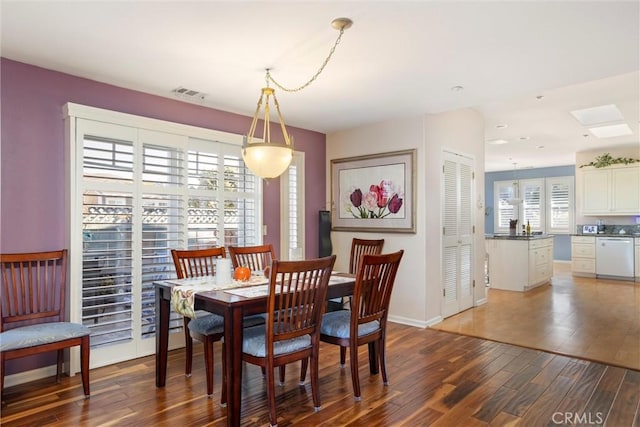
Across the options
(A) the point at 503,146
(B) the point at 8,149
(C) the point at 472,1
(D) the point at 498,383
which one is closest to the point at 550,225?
(A) the point at 503,146

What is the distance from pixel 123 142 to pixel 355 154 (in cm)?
274

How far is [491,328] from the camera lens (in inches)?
168

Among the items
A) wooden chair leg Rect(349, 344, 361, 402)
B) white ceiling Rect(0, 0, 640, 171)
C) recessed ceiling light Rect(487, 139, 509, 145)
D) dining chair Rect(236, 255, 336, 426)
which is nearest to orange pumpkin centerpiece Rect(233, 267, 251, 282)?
dining chair Rect(236, 255, 336, 426)

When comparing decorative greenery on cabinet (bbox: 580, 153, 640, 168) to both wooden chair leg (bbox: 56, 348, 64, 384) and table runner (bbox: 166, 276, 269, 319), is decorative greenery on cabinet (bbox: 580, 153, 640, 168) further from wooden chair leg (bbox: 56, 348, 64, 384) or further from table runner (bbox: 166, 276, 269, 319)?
wooden chair leg (bbox: 56, 348, 64, 384)

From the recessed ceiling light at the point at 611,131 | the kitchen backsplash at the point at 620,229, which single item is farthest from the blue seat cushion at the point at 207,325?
the kitchen backsplash at the point at 620,229

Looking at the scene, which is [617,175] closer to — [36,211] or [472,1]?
[472,1]

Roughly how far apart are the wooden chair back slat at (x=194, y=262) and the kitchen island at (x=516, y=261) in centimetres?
495

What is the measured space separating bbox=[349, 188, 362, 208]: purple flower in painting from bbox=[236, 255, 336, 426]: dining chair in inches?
103

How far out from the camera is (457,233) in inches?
194

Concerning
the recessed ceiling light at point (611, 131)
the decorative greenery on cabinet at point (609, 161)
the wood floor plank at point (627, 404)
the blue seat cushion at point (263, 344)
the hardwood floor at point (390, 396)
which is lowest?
the hardwood floor at point (390, 396)

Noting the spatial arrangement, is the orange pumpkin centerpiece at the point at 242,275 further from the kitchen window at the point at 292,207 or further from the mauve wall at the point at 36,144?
the kitchen window at the point at 292,207

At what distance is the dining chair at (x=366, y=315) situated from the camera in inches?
103

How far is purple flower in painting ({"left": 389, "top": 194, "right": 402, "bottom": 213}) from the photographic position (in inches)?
182

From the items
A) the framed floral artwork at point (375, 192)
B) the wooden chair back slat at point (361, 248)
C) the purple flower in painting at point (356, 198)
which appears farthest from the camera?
the purple flower in painting at point (356, 198)
